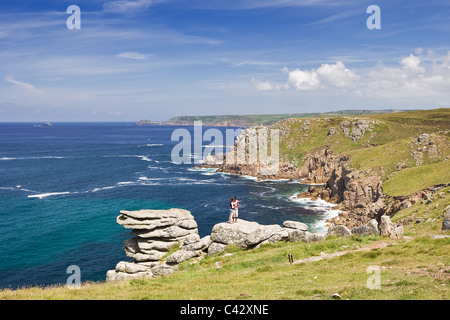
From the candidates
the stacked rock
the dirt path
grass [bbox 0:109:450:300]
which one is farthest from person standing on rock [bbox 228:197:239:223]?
the dirt path

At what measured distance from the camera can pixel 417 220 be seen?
142 feet

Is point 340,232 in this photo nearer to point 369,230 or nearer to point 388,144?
point 369,230

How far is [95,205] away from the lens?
93438 mm

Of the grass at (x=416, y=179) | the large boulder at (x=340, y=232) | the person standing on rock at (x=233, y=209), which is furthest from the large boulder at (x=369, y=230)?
the grass at (x=416, y=179)

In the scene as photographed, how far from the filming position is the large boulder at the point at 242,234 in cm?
3403

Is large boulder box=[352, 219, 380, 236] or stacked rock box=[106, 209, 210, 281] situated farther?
stacked rock box=[106, 209, 210, 281]

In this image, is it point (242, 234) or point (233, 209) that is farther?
point (233, 209)

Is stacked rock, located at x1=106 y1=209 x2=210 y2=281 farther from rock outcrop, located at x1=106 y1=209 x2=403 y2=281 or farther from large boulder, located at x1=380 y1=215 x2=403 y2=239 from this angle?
large boulder, located at x1=380 y1=215 x2=403 y2=239

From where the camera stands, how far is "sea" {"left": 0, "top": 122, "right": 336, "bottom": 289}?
5882 cm

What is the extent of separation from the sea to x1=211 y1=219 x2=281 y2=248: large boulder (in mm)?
27511

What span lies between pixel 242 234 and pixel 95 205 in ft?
234

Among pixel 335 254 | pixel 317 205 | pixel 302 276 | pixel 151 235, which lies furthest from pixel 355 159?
pixel 302 276
